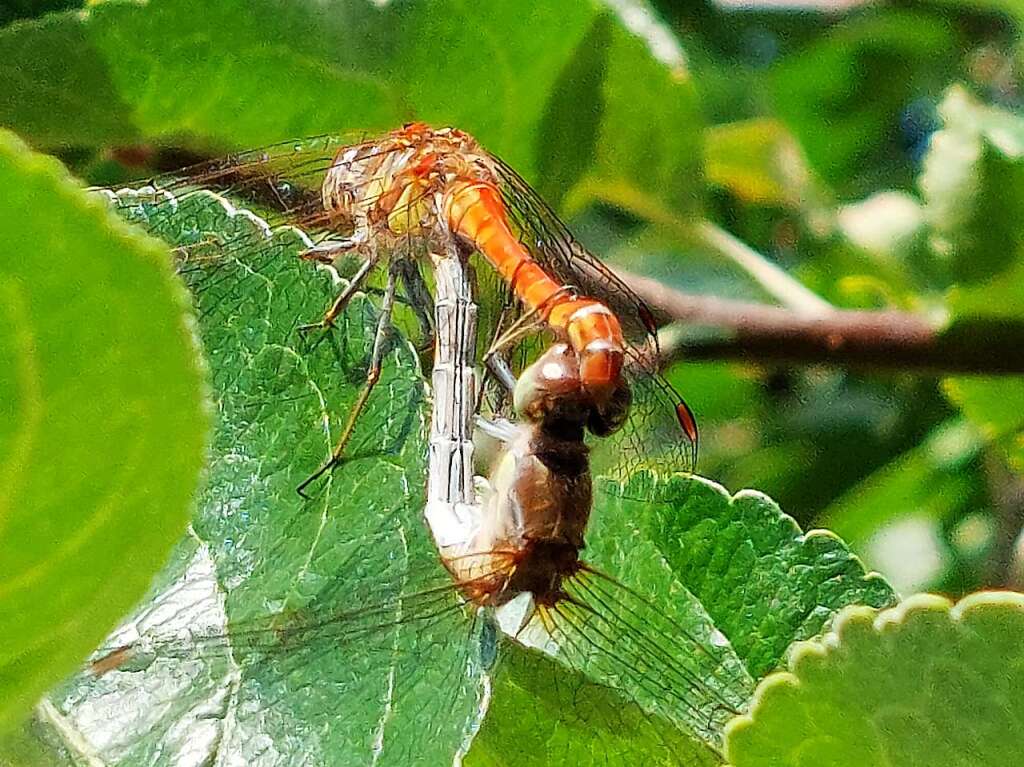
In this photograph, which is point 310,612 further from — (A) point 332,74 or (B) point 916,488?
(B) point 916,488

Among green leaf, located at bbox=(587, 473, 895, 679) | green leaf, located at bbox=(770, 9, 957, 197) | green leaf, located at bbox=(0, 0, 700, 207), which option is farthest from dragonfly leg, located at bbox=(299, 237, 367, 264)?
green leaf, located at bbox=(770, 9, 957, 197)

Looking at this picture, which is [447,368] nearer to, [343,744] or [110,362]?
[343,744]

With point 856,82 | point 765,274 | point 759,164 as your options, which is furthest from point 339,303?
point 856,82

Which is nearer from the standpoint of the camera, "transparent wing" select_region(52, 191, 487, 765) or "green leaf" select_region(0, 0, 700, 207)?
"transparent wing" select_region(52, 191, 487, 765)

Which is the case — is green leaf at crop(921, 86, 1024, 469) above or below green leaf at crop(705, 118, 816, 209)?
above

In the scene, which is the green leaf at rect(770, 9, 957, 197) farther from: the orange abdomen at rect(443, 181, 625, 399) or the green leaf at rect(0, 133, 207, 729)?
the green leaf at rect(0, 133, 207, 729)
